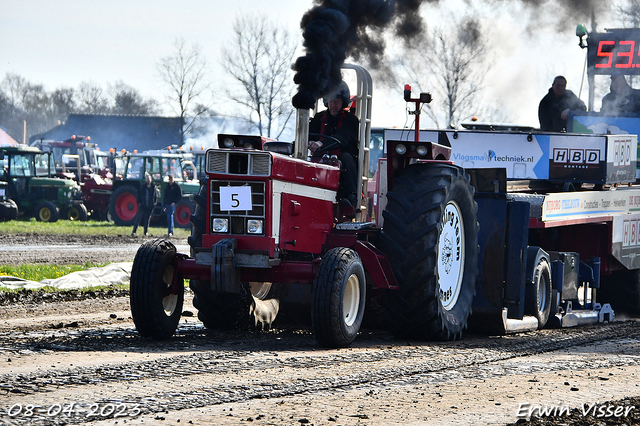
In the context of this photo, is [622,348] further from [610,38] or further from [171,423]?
[610,38]

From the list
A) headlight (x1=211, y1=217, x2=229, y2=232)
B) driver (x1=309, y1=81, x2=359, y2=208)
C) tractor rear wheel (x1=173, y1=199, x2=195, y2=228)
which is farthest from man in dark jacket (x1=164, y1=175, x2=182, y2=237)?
headlight (x1=211, y1=217, x2=229, y2=232)

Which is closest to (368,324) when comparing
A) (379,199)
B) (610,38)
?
(379,199)

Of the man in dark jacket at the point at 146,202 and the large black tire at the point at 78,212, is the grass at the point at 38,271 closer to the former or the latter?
the man in dark jacket at the point at 146,202

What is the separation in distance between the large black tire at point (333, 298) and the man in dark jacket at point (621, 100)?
861 centimetres

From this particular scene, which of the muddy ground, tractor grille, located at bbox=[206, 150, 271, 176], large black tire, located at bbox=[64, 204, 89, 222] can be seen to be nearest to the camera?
the muddy ground

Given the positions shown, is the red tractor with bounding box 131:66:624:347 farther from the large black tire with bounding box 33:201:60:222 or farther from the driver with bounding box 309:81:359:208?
the large black tire with bounding box 33:201:60:222

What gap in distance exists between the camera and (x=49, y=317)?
9.48 metres

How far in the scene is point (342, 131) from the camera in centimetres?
848

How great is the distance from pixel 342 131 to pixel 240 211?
5.36 ft

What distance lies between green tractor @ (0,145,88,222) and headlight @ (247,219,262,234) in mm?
24320

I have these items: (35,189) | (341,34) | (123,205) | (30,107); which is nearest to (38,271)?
(341,34)

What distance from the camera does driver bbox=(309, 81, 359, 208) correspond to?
27.6 feet

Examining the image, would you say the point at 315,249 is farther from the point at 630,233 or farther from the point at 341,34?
the point at 630,233

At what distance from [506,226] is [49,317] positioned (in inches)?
191
